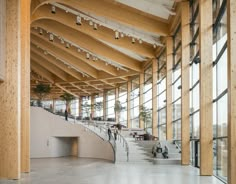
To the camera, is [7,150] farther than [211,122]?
No

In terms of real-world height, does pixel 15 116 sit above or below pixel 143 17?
below

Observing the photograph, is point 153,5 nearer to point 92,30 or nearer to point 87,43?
point 92,30

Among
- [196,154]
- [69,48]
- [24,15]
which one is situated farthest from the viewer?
[69,48]

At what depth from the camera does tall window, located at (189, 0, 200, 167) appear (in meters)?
18.9

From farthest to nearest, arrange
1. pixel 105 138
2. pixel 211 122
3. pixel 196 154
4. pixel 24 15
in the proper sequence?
pixel 105 138 → pixel 196 154 → pixel 24 15 → pixel 211 122

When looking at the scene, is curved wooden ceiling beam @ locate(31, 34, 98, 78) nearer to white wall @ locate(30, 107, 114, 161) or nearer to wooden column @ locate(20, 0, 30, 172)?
white wall @ locate(30, 107, 114, 161)

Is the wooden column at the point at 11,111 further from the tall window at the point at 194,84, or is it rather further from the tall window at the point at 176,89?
the tall window at the point at 176,89

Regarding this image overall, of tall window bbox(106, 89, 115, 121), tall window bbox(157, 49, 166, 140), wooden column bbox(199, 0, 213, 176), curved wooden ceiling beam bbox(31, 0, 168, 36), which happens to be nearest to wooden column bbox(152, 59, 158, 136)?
tall window bbox(157, 49, 166, 140)

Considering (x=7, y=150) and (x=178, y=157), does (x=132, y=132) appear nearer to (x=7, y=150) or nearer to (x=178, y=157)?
(x=178, y=157)

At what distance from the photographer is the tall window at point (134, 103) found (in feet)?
119

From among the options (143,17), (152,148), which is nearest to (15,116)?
(143,17)

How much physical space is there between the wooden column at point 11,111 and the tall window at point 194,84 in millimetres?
8004

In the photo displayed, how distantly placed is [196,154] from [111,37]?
9.99 metres

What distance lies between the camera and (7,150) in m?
14.3
